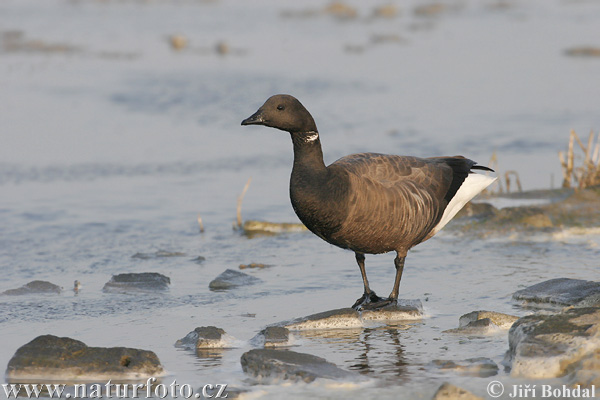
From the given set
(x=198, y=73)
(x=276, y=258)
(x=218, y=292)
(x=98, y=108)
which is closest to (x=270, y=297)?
(x=218, y=292)

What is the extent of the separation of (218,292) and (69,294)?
4.40 feet

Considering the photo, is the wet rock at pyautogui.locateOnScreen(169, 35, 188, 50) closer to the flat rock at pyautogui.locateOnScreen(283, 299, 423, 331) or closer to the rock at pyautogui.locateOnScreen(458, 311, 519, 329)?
the flat rock at pyautogui.locateOnScreen(283, 299, 423, 331)

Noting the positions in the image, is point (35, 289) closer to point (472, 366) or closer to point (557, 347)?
point (472, 366)

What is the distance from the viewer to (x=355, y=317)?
24.4ft

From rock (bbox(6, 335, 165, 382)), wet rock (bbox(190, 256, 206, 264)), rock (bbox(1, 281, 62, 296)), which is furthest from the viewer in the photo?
wet rock (bbox(190, 256, 206, 264))

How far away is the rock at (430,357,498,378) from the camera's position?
6066mm

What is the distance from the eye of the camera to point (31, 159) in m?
Answer: 14.3

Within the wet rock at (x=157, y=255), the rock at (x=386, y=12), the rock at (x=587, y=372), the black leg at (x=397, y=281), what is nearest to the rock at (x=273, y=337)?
the black leg at (x=397, y=281)

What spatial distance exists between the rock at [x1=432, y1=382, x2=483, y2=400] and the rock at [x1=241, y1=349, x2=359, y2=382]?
716 millimetres

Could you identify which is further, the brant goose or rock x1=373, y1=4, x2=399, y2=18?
rock x1=373, y1=4, x2=399, y2=18

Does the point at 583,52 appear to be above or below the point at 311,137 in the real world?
above

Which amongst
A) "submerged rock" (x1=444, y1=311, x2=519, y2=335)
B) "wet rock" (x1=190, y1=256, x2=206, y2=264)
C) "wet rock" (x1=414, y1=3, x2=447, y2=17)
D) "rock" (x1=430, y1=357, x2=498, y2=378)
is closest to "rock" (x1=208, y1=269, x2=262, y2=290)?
"wet rock" (x1=190, y1=256, x2=206, y2=264)

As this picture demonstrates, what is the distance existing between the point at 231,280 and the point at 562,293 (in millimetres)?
2971

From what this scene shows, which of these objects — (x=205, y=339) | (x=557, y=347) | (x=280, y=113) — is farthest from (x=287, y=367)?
(x=280, y=113)
